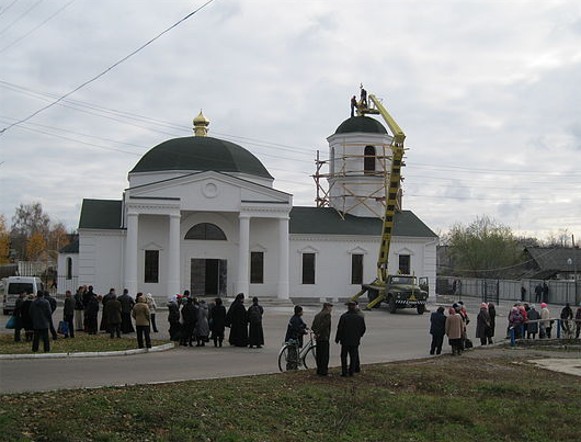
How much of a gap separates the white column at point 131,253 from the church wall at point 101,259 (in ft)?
6.32

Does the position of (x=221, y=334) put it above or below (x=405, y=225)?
below

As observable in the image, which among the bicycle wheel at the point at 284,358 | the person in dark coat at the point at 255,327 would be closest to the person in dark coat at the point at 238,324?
the person in dark coat at the point at 255,327

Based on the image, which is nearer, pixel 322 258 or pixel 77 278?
pixel 77 278

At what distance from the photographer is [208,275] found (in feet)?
154

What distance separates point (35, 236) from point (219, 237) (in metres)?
80.3

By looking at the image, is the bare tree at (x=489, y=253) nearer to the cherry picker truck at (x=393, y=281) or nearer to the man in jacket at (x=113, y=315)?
the cherry picker truck at (x=393, y=281)

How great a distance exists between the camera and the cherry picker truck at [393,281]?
41156mm

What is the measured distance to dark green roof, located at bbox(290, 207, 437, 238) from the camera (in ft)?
162

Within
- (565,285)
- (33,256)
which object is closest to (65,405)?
(565,285)

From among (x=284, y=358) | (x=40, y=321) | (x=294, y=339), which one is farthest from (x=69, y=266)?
(x=294, y=339)

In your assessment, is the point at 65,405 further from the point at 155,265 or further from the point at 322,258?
the point at 322,258

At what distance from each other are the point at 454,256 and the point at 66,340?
77596mm

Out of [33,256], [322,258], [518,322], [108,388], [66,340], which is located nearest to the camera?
[108,388]

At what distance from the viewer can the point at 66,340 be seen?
2223 cm
